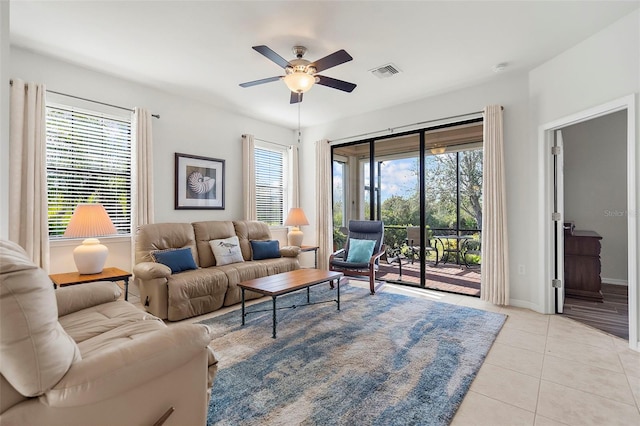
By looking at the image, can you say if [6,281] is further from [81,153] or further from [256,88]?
[256,88]

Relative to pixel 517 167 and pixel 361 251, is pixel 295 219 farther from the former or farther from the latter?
pixel 517 167

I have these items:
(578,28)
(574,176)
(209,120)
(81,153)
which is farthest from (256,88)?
(574,176)

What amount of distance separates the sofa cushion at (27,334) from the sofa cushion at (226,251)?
3.00 meters

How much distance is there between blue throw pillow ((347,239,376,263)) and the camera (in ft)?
14.8

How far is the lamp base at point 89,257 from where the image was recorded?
2.95 meters

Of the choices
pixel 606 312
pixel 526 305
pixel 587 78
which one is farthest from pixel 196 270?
pixel 606 312

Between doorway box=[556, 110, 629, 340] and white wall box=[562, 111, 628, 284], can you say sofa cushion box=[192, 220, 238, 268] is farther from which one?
white wall box=[562, 111, 628, 284]

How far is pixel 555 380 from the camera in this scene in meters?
2.06

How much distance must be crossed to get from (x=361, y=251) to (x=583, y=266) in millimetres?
2907

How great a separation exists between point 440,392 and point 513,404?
1.35ft

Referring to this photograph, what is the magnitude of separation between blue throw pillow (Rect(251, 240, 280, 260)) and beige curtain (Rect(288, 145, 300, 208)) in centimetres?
142

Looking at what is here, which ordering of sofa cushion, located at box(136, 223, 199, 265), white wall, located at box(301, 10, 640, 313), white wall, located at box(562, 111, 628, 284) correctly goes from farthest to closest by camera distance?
white wall, located at box(562, 111, 628, 284) → sofa cushion, located at box(136, 223, 199, 265) → white wall, located at box(301, 10, 640, 313)

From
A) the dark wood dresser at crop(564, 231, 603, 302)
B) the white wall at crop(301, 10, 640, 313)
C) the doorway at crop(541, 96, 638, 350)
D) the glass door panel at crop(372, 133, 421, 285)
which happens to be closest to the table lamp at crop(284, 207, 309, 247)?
the glass door panel at crop(372, 133, 421, 285)

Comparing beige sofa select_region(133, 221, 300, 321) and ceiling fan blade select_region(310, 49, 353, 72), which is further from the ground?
ceiling fan blade select_region(310, 49, 353, 72)
